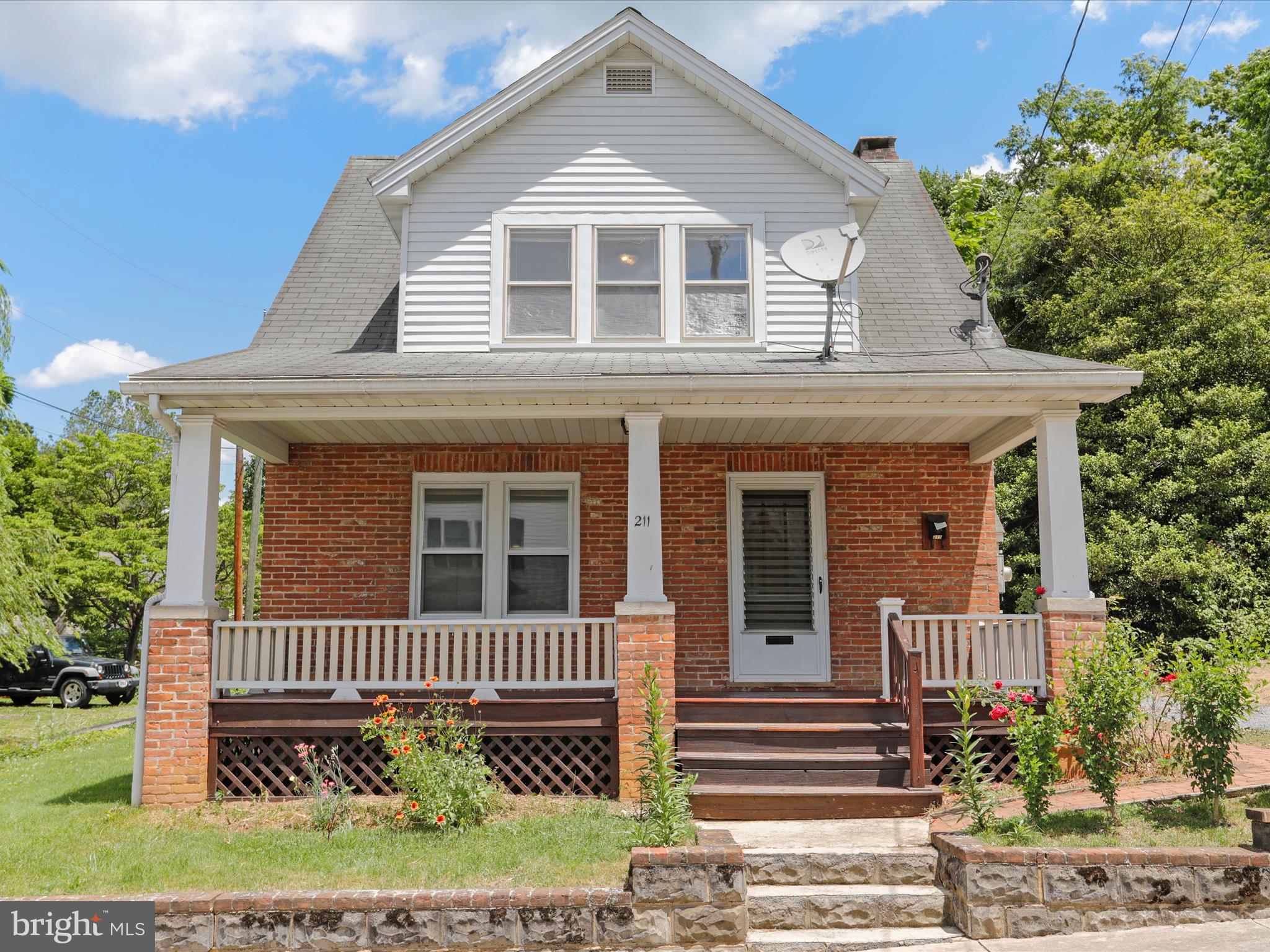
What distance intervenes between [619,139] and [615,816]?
6.73 metres

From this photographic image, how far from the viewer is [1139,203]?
21203mm

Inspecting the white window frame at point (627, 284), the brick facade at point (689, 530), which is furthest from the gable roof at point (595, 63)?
the brick facade at point (689, 530)

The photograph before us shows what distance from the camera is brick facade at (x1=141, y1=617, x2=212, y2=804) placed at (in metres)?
7.95

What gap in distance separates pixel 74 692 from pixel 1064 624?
74.2ft

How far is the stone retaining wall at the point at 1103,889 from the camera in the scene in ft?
17.9

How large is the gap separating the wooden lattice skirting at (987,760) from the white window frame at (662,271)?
4.06 m

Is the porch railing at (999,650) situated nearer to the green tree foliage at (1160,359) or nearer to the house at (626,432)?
the house at (626,432)

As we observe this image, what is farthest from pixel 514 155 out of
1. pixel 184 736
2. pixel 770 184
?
pixel 184 736

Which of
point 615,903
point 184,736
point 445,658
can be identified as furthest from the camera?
point 445,658

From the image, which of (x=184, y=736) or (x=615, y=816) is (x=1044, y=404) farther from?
(x=184, y=736)

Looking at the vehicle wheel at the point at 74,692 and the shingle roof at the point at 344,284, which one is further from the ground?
the shingle roof at the point at 344,284

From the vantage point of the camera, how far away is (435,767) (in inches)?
285

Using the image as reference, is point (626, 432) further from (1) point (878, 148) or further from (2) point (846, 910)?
(1) point (878, 148)

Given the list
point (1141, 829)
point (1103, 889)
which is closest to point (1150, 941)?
point (1103, 889)
